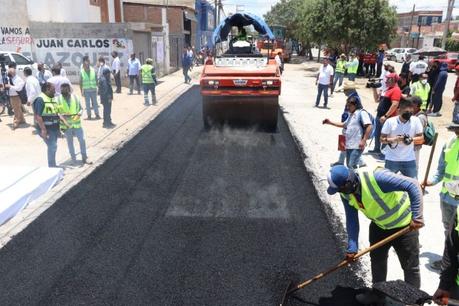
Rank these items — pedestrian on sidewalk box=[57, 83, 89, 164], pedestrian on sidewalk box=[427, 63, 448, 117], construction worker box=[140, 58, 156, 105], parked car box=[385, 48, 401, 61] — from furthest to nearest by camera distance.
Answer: parked car box=[385, 48, 401, 61]
construction worker box=[140, 58, 156, 105]
pedestrian on sidewalk box=[427, 63, 448, 117]
pedestrian on sidewalk box=[57, 83, 89, 164]

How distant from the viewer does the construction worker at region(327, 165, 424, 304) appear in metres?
3.64

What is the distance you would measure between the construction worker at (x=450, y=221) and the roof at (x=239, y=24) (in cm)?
1106

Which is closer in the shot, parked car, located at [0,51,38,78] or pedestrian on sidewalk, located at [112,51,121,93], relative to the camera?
parked car, located at [0,51,38,78]

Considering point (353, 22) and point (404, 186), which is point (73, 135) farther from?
point (353, 22)

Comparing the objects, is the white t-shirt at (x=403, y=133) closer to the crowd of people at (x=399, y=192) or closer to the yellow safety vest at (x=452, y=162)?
the crowd of people at (x=399, y=192)

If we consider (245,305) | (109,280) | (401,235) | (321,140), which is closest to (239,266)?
(245,305)

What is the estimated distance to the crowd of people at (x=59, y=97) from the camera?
323 inches

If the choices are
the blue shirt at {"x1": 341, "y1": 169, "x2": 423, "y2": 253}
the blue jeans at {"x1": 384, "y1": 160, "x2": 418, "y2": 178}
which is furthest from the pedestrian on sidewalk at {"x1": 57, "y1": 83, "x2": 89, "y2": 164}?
the blue shirt at {"x1": 341, "y1": 169, "x2": 423, "y2": 253}

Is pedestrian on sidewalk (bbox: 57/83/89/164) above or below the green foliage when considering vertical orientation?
below

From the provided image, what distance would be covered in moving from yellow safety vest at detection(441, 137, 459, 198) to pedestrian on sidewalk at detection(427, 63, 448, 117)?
10.3m

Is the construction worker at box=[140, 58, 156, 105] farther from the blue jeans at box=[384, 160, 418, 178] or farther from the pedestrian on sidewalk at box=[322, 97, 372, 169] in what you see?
the blue jeans at box=[384, 160, 418, 178]

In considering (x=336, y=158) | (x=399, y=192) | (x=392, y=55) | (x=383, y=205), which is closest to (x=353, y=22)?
(x=336, y=158)

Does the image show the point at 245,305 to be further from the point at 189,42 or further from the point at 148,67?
the point at 189,42

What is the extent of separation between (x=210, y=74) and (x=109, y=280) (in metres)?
7.54
